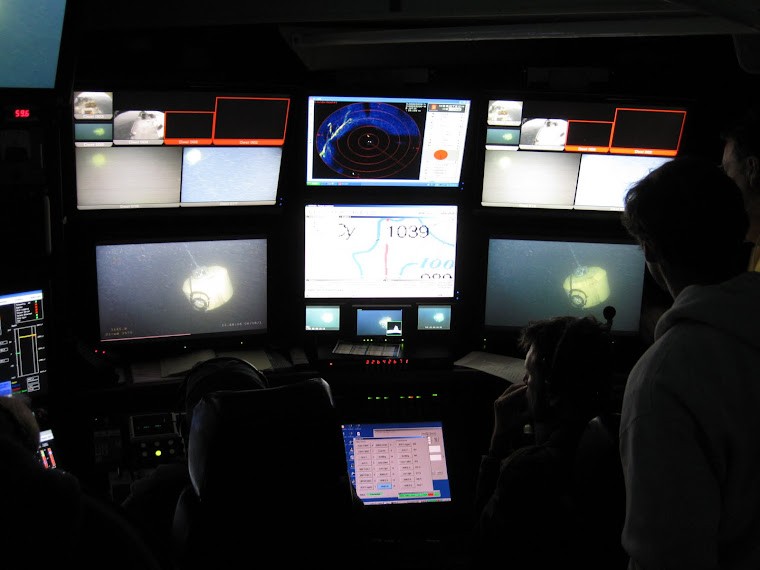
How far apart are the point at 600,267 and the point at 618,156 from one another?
47 cm

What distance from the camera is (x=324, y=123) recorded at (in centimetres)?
314

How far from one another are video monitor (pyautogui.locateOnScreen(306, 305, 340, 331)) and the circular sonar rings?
554 mm

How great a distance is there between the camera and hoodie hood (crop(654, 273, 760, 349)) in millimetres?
1413

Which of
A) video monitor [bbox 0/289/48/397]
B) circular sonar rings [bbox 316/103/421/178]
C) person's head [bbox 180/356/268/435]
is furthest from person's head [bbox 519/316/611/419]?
video monitor [bbox 0/289/48/397]

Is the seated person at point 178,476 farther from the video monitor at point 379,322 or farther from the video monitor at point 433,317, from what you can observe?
the video monitor at point 433,317

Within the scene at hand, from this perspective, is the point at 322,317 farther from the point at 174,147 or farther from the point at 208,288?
the point at 174,147

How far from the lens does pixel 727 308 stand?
142cm

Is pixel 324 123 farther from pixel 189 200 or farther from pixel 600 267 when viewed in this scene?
pixel 600 267

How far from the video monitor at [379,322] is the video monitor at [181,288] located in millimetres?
398

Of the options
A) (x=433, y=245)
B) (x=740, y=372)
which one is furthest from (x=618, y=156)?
(x=740, y=372)

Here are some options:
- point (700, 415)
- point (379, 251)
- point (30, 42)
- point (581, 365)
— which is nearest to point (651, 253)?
point (700, 415)

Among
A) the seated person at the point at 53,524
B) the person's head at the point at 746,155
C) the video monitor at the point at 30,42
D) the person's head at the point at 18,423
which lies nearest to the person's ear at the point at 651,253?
the person's head at the point at 746,155

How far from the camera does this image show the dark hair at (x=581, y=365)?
2.24 metres

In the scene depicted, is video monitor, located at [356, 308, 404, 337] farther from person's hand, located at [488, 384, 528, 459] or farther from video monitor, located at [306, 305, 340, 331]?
person's hand, located at [488, 384, 528, 459]
